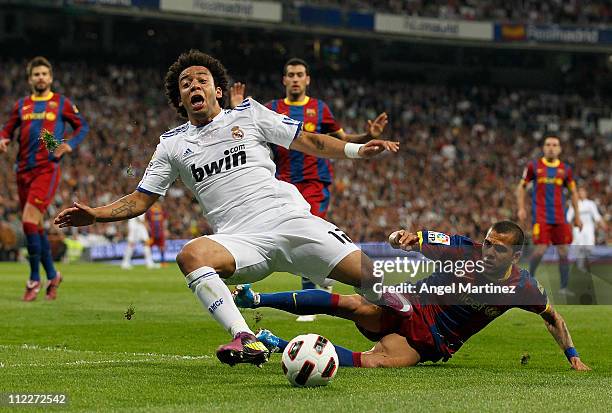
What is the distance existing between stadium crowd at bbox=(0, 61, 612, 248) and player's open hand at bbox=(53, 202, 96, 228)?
77.6 feet

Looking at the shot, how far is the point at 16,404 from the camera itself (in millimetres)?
5750

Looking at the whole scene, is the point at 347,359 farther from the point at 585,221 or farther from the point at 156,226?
the point at 156,226

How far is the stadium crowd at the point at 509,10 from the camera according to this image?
150ft

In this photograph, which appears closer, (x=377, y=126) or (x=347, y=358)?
(x=347, y=358)

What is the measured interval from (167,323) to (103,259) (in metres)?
20.3

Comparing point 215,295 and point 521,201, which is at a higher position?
point 215,295

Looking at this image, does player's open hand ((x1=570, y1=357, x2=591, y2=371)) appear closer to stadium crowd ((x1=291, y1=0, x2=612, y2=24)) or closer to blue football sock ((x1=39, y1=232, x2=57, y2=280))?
blue football sock ((x1=39, y1=232, x2=57, y2=280))

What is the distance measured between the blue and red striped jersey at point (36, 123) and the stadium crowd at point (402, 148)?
17150 mm

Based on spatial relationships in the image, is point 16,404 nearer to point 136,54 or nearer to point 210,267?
point 210,267

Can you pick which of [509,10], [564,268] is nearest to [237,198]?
[564,268]

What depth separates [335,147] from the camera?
768 cm

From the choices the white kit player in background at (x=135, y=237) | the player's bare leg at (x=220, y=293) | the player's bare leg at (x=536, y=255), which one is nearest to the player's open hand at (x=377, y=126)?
the player's bare leg at (x=220, y=293)

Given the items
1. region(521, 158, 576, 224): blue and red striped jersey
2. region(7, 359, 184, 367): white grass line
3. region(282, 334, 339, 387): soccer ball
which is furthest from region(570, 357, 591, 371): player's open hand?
region(521, 158, 576, 224): blue and red striped jersey

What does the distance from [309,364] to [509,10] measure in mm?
42642
